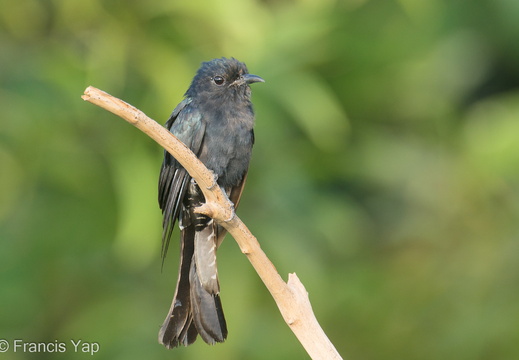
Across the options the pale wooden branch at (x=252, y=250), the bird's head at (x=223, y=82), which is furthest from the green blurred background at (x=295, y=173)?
the pale wooden branch at (x=252, y=250)

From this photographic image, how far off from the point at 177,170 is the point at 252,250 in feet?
2.98

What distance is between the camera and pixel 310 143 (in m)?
5.53

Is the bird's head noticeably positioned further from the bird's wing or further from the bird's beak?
the bird's wing

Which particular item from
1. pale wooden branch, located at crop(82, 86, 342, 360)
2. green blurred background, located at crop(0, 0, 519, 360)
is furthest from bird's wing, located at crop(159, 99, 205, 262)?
green blurred background, located at crop(0, 0, 519, 360)

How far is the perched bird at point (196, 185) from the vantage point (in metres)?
3.24

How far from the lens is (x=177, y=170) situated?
11.3 ft

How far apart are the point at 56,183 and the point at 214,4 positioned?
4.87 ft

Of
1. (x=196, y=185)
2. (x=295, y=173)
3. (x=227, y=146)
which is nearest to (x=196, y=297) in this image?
(x=196, y=185)

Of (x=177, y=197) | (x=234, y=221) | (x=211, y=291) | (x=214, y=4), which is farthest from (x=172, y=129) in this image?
(x=214, y=4)

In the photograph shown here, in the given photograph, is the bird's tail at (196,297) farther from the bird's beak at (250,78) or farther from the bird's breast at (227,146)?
the bird's beak at (250,78)

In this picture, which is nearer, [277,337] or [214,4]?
[214,4]

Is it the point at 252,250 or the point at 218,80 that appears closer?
the point at 252,250

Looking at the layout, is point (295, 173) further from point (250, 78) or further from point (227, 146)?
point (227, 146)

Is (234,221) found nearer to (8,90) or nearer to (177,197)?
(177,197)
